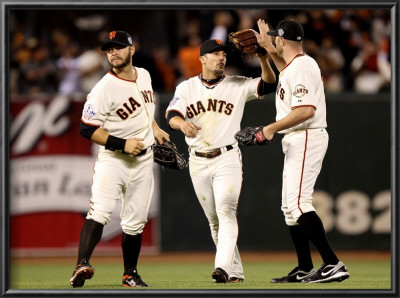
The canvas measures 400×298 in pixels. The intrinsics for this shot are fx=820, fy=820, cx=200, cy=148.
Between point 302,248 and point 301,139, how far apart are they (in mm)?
908

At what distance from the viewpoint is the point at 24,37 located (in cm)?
1265

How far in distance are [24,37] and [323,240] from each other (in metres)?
7.75

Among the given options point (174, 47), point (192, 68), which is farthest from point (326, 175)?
point (174, 47)

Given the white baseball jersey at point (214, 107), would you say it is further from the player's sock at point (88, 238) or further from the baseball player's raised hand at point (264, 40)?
the player's sock at point (88, 238)

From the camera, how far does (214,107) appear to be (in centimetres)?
694

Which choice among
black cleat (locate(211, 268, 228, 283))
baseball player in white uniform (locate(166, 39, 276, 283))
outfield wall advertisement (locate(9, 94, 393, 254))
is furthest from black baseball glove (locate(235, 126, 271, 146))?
outfield wall advertisement (locate(9, 94, 393, 254))

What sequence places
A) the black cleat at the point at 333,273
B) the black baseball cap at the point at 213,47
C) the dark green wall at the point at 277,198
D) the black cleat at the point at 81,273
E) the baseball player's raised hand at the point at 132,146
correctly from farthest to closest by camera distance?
the dark green wall at the point at 277,198 < the black baseball cap at the point at 213,47 < the baseball player's raised hand at the point at 132,146 < the black cleat at the point at 333,273 < the black cleat at the point at 81,273

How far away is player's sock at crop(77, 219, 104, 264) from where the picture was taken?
6199 millimetres

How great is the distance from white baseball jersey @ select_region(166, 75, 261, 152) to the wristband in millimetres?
743

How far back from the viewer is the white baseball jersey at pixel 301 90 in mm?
6277

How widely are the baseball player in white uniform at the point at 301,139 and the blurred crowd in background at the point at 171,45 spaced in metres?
4.29

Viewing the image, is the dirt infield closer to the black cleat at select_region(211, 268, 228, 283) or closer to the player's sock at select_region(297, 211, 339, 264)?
the black cleat at select_region(211, 268, 228, 283)

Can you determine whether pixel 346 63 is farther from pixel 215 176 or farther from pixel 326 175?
pixel 215 176

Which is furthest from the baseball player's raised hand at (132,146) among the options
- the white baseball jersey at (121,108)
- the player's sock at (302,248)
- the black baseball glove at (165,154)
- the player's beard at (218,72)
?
the player's sock at (302,248)
